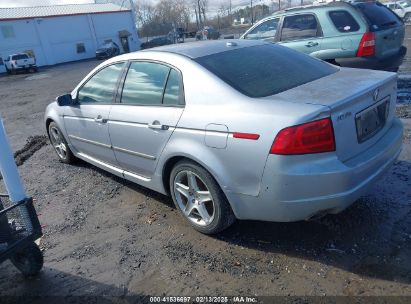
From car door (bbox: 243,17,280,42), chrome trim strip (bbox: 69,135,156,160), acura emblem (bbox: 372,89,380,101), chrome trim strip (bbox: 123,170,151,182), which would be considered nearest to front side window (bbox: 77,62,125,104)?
chrome trim strip (bbox: 69,135,156,160)

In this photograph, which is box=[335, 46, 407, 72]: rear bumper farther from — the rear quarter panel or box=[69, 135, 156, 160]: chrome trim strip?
box=[69, 135, 156, 160]: chrome trim strip

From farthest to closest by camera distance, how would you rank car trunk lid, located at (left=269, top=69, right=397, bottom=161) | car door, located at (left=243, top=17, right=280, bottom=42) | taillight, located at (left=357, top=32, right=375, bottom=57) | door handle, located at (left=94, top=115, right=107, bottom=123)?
car door, located at (left=243, top=17, right=280, bottom=42), taillight, located at (left=357, top=32, right=375, bottom=57), door handle, located at (left=94, top=115, right=107, bottom=123), car trunk lid, located at (left=269, top=69, right=397, bottom=161)

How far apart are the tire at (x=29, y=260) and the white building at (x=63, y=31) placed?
40313mm

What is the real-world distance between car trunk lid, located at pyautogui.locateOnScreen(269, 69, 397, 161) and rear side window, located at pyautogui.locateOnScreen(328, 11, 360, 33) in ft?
11.6

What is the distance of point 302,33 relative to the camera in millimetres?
7199

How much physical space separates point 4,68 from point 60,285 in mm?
40503

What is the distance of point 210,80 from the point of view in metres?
3.13

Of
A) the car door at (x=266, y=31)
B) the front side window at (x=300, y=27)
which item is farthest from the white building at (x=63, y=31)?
the front side window at (x=300, y=27)

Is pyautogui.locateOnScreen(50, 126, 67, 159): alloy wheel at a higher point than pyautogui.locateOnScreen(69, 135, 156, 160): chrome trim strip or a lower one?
lower

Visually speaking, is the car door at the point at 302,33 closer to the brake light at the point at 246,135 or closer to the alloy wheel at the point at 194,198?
the alloy wheel at the point at 194,198

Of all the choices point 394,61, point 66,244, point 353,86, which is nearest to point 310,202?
point 353,86

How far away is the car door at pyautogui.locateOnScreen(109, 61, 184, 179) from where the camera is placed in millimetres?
3381

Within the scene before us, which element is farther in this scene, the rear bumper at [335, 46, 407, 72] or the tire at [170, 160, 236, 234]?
the rear bumper at [335, 46, 407, 72]

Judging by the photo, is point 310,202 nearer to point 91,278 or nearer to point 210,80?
point 210,80
